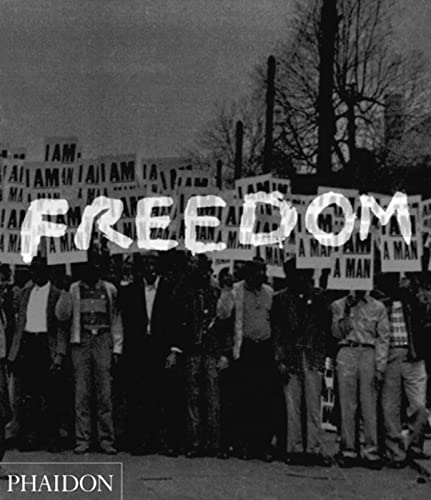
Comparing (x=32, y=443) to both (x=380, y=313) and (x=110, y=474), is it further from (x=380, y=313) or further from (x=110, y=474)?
(x=380, y=313)

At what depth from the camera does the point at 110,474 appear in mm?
10906

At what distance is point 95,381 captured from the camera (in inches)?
499

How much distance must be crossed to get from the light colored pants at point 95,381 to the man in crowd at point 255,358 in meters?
1.25

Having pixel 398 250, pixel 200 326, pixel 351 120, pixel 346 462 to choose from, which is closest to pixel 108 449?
pixel 200 326

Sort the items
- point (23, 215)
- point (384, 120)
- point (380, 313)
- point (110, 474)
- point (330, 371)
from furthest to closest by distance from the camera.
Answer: point (384, 120), point (330, 371), point (23, 215), point (380, 313), point (110, 474)

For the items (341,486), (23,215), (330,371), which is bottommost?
(341,486)

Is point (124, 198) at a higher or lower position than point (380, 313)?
higher

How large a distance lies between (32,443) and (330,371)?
3342 millimetres

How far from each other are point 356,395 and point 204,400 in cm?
147

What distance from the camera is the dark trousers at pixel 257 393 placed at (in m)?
12.5

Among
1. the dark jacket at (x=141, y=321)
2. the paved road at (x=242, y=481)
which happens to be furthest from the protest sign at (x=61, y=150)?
the paved road at (x=242, y=481)

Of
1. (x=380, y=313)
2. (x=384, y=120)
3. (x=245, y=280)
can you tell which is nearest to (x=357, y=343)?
(x=380, y=313)

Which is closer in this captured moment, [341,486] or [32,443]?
[341,486]

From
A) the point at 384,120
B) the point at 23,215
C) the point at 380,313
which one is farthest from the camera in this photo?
the point at 384,120
